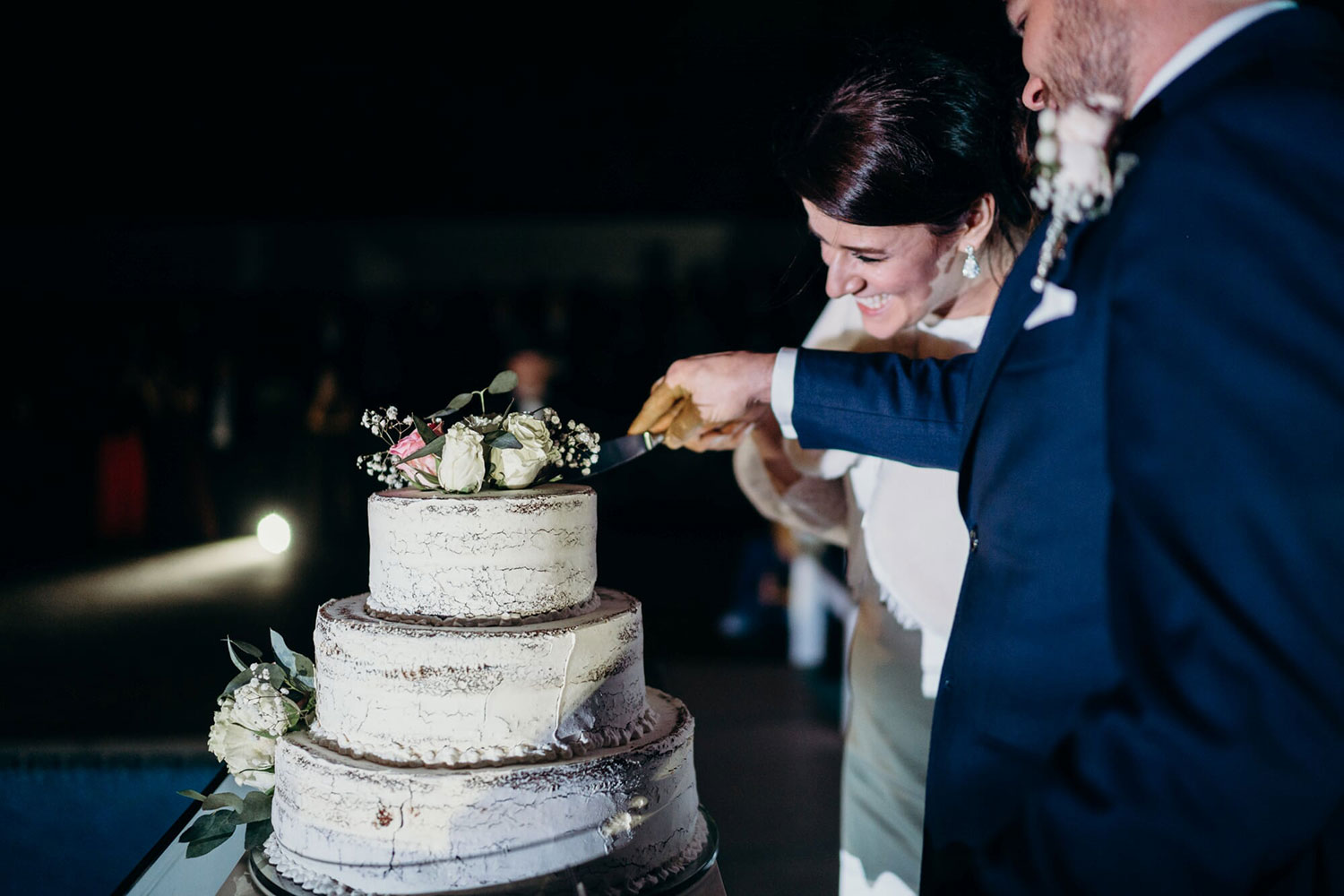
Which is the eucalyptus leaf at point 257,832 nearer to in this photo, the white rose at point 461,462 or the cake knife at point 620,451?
the white rose at point 461,462

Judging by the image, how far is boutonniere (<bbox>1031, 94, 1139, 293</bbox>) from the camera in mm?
808

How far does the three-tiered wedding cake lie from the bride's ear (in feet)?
2.84

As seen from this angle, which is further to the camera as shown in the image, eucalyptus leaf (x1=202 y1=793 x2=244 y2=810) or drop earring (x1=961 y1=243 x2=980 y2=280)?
drop earring (x1=961 y1=243 x2=980 y2=280)

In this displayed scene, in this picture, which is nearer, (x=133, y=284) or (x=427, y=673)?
(x=427, y=673)

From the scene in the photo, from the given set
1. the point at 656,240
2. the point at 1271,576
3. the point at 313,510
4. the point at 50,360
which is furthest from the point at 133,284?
the point at 1271,576

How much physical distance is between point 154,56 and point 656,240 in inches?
101

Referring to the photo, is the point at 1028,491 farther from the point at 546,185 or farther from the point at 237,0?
the point at 546,185

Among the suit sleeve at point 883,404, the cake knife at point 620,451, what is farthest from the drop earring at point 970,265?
the cake knife at point 620,451

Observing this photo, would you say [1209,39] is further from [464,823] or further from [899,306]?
[464,823]

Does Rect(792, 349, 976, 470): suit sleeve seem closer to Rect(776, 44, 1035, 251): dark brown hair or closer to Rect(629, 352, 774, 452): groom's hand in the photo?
Rect(629, 352, 774, 452): groom's hand

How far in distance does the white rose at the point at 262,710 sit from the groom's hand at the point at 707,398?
0.76 metres

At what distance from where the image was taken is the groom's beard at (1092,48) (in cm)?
88

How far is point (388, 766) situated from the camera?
1248 mm

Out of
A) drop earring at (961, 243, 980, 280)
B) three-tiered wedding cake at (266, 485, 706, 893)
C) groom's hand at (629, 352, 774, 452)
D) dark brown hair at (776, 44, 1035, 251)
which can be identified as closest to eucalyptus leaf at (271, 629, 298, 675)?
three-tiered wedding cake at (266, 485, 706, 893)
